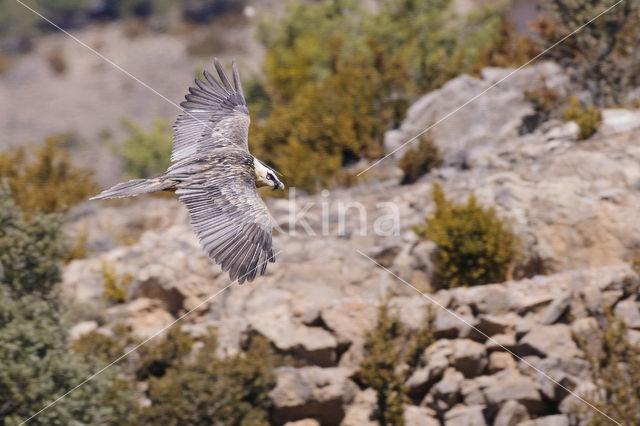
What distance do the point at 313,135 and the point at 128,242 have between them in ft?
14.2

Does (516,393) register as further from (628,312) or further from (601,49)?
(601,49)

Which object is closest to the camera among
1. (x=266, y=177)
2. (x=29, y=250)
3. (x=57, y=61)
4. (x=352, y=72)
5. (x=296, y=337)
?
(x=266, y=177)

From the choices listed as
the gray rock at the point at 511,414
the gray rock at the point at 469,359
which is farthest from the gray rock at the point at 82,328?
the gray rock at the point at 511,414

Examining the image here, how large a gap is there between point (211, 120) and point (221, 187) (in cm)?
180

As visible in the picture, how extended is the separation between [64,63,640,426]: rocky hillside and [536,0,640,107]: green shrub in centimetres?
127

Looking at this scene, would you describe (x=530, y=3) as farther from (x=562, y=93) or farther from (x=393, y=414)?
(x=393, y=414)

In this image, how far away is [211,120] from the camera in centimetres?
1156

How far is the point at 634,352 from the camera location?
12062mm

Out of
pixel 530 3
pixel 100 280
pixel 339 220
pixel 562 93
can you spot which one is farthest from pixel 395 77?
pixel 530 3

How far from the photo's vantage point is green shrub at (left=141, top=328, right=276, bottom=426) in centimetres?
1246

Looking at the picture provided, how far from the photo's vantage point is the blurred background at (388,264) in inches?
489

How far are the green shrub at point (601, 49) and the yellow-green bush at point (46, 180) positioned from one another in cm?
1027

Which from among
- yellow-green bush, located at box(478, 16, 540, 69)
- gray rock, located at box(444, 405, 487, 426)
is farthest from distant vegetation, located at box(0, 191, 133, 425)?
yellow-green bush, located at box(478, 16, 540, 69)

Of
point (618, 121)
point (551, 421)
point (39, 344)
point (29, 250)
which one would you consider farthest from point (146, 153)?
point (551, 421)
